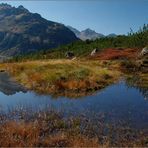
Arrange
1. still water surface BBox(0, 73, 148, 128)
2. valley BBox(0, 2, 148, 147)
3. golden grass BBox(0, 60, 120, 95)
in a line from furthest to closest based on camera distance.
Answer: golden grass BBox(0, 60, 120, 95), still water surface BBox(0, 73, 148, 128), valley BBox(0, 2, 148, 147)

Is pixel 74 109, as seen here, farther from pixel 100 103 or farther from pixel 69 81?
pixel 69 81

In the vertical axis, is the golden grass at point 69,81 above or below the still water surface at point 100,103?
above

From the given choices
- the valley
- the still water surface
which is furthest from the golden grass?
the still water surface

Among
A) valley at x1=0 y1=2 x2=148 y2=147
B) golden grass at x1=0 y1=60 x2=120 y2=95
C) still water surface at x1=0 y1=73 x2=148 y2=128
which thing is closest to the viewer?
valley at x1=0 y1=2 x2=148 y2=147

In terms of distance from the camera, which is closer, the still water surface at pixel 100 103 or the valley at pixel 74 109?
the valley at pixel 74 109

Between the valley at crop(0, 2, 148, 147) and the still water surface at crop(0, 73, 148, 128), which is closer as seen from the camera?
the valley at crop(0, 2, 148, 147)

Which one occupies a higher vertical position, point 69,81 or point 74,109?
point 69,81

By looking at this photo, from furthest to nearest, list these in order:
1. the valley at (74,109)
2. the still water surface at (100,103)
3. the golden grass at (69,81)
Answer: the golden grass at (69,81) → the still water surface at (100,103) → the valley at (74,109)

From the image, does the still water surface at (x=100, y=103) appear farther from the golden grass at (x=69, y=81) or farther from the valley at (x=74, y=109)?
Result: the golden grass at (x=69, y=81)

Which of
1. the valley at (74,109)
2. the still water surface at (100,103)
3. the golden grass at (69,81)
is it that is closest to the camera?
the valley at (74,109)

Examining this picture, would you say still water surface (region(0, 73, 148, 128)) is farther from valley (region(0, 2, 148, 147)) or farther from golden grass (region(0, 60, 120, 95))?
golden grass (region(0, 60, 120, 95))

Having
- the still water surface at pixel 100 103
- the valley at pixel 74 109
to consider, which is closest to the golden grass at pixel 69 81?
the valley at pixel 74 109

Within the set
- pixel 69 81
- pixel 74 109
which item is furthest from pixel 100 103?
pixel 69 81

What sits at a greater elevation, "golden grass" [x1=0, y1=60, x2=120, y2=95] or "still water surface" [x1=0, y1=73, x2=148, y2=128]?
"golden grass" [x1=0, y1=60, x2=120, y2=95]
